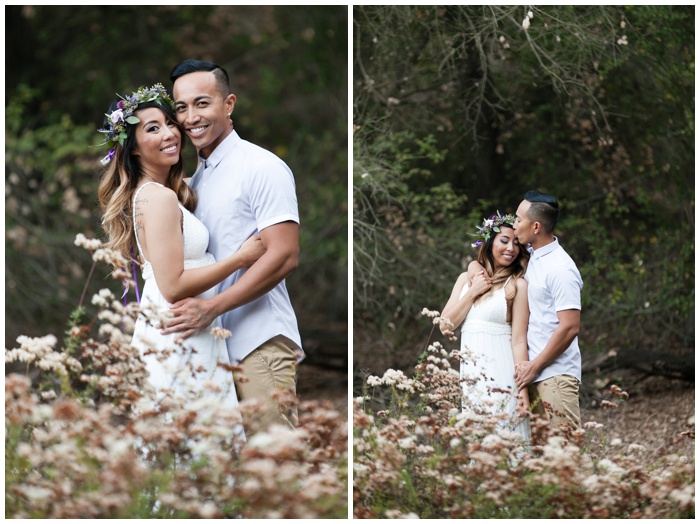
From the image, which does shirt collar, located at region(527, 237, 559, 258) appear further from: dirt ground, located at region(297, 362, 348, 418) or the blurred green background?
the blurred green background

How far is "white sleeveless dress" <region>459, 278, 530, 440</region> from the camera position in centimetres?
378

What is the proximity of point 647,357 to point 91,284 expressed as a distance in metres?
4.55

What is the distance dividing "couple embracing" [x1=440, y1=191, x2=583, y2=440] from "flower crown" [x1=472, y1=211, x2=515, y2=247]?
0.05 meters

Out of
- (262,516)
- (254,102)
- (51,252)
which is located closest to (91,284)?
(51,252)

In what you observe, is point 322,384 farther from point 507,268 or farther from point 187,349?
point 187,349

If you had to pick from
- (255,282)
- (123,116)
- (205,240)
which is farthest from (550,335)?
(123,116)

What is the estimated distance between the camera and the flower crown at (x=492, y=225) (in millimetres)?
3997

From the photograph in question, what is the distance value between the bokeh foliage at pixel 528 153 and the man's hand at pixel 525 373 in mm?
712

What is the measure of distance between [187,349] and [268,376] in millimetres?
329

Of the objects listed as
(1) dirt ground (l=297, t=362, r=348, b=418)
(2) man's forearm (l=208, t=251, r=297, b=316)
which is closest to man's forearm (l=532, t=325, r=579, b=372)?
(2) man's forearm (l=208, t=251, r=297, b=316)

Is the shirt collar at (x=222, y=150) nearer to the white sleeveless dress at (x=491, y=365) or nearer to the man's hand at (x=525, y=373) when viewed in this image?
the white sleeveless dress at (x=491, y=365)

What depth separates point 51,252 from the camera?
7.60 metres

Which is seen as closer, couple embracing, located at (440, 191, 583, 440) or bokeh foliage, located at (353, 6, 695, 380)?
couple embracing, located at (440, 191, 583, 440)

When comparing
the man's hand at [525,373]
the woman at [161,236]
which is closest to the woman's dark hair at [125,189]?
the woman at [161,236]
